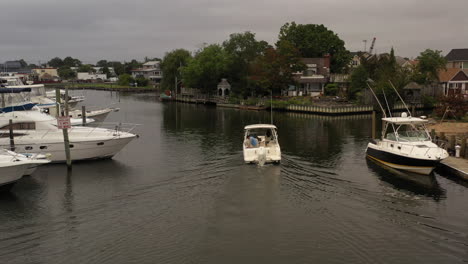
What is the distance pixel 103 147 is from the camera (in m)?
32.9

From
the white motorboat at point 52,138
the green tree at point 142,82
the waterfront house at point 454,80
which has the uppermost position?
the green tree at point 142,82

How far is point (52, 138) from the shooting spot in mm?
31484

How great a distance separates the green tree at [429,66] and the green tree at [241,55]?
35.3m

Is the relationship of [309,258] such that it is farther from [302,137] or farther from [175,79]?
[175,79]

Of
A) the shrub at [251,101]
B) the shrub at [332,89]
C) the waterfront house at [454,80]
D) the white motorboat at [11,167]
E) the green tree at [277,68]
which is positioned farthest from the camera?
the shrub at [332,89]

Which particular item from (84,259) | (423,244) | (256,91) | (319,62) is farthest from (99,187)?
(319,62)

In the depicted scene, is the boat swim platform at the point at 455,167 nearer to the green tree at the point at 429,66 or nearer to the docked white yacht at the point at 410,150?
the docked white yacht at the point at 410,150

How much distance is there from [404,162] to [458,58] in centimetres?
8433

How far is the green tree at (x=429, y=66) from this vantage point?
81.3 meters

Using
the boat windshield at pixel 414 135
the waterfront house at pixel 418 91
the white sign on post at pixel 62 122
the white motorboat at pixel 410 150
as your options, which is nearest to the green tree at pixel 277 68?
the waterfront house at pixel 418 91

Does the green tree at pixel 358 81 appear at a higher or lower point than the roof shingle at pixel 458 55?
lower

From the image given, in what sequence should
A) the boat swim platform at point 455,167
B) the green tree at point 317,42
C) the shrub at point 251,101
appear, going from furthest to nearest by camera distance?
the green tree at point 317,42, the shrub at point 251,101, the boat swim platform at point 455,167

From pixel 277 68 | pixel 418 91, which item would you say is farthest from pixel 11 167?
pixel 418 91

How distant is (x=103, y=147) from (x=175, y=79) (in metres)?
83.1
